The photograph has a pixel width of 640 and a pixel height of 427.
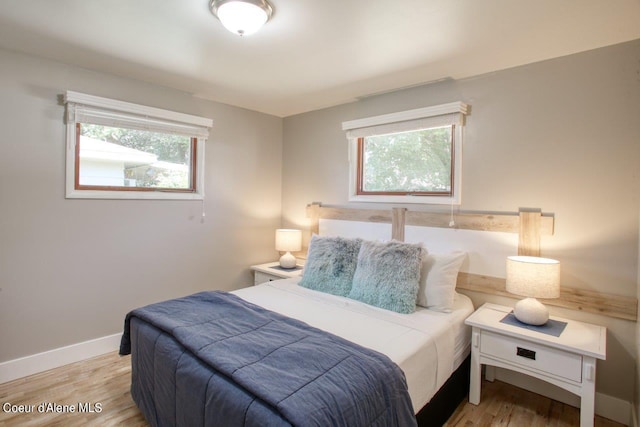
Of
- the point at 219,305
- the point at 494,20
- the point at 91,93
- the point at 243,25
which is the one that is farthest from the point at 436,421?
the point at 91,93

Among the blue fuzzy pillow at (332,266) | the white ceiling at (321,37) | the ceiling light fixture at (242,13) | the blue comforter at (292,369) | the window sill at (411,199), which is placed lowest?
the blue comforter at (292,369)

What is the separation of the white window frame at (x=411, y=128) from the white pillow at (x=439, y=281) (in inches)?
21.4

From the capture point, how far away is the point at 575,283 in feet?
7.37

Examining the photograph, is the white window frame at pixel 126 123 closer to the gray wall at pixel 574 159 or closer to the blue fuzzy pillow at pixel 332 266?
the blue fuzzy pillow at pixel 332 266

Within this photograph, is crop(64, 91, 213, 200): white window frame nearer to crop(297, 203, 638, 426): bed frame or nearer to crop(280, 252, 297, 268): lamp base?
crop(280, 252, 297, 268): lamp base

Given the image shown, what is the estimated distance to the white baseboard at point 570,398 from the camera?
6.79 ft

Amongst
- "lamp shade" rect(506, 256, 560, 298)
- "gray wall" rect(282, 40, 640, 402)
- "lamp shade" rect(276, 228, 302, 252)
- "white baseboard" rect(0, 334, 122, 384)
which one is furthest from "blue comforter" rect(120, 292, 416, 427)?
"lamp shade" rect(276, 228, 302, 252)

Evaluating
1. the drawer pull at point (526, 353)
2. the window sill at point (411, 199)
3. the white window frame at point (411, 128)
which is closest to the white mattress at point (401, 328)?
the drawer pull at point (526, 353)

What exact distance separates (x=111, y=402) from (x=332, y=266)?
174 centimetres

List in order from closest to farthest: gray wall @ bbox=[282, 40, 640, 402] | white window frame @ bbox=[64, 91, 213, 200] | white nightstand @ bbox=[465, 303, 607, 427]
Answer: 1. white nightstand @ bbox=[465, 303, 607, 427]
2. gray wall @ bbox=[282, 40, 640, 402]
3. white window frame @ bbox=[64, 91, 213, 200]

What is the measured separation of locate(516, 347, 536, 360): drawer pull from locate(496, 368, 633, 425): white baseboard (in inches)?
23.0

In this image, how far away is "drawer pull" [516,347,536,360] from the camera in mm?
1978

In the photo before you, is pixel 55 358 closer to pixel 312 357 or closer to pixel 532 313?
pixel 312 357

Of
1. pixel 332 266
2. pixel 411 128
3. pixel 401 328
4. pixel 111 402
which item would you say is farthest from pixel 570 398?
pixel 111 402
